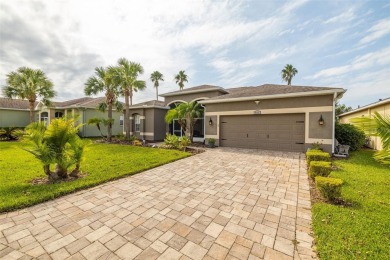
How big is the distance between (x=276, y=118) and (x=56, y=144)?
1110 centimetres

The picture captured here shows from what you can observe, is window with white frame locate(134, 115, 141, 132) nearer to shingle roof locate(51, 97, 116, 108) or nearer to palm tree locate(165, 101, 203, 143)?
shingle roof locate(51, 97, 116, 108)

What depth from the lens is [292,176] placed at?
6047mm

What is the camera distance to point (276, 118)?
432 inches

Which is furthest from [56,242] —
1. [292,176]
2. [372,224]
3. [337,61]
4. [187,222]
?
[337,61]

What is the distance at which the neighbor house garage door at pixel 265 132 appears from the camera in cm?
1039

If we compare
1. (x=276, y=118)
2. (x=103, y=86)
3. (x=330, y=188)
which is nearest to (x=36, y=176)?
(x=330, y=188)

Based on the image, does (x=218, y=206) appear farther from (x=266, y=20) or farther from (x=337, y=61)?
(x=337, y=61)

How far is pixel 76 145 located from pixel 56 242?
3.54m

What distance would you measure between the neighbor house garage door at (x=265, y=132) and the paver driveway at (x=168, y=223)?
587 cm

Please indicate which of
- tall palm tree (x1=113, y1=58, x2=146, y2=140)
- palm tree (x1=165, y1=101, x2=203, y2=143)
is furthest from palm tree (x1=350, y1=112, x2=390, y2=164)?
tall palm tree (x1=113, y1=58, x2=146, y2=140)

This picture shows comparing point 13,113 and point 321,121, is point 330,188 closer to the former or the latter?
point 321,121

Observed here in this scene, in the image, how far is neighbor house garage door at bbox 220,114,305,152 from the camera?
1039cm

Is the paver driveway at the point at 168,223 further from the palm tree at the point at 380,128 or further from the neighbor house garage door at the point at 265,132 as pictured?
the neighbor house garage door at the point at 265,132

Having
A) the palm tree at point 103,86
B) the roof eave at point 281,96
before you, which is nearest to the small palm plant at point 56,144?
the roof eave at point 281,96
